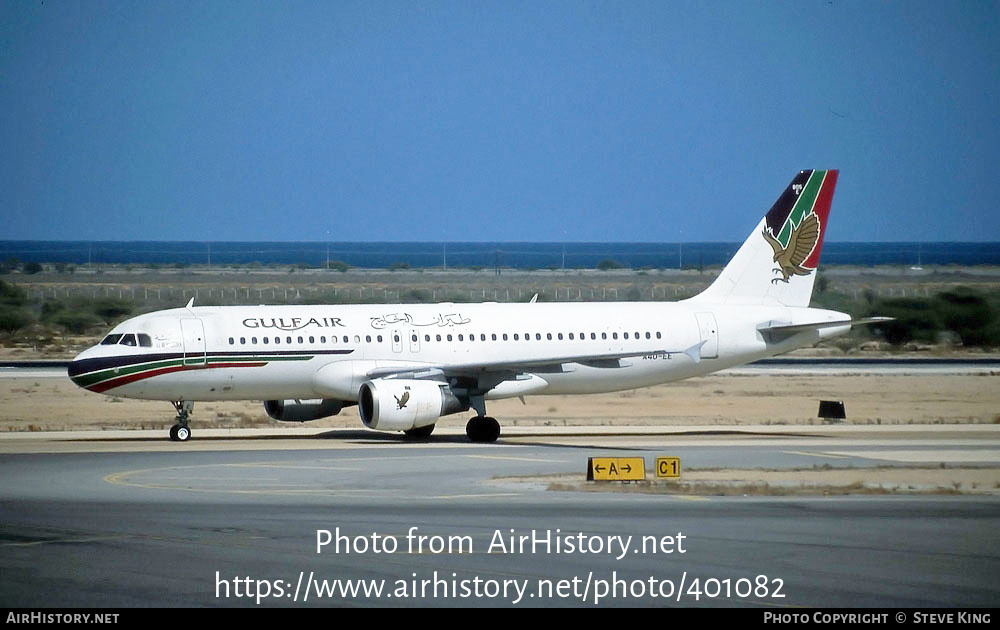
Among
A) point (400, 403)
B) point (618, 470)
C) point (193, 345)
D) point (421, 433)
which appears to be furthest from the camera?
point (421, 433)

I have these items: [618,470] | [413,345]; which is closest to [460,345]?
[413,345]

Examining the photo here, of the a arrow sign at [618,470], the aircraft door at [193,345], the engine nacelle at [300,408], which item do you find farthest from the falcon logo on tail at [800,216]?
the aircraft door at [193,345]

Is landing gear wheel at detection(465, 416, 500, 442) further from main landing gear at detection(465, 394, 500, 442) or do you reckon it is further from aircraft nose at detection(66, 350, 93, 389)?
aircraft nose at detection(66, 350, 93, 389)

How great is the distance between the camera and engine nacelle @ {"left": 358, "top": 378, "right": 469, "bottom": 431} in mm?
38875

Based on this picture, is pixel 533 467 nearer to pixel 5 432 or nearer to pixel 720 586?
pixel 720 586

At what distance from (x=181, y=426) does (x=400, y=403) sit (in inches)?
261

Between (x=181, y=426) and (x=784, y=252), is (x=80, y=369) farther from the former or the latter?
(x=784, y=252)

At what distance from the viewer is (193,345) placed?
4069cm

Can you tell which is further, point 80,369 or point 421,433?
point 421,433

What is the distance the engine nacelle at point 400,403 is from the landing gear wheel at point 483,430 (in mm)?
1341

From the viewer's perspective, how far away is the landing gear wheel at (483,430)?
40906 millimetres

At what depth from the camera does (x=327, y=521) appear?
25.1 m
